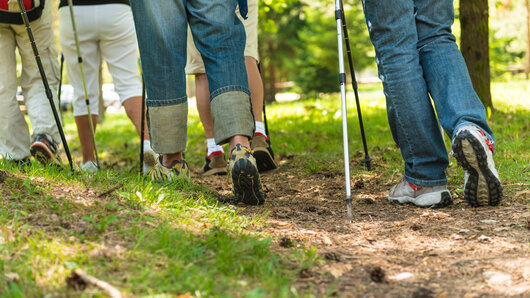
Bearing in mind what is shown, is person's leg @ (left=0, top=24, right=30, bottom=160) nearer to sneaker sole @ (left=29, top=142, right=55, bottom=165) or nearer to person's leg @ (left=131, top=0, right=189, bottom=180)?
sneaker sole @ (left=29, top=142, right=55, bottom=165)

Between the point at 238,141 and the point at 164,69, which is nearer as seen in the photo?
the point at 238,141

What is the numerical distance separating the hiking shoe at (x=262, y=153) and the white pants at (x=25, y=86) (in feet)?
5.64

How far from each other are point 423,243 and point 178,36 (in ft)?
5.57

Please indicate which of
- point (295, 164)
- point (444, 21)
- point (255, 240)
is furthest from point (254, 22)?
point (255, 240)

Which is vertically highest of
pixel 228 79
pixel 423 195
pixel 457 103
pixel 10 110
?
pixel 228 79

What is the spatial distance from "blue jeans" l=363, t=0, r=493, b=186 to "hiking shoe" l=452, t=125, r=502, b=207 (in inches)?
9.5

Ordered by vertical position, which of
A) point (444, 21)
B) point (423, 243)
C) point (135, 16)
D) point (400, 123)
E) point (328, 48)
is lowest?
point (328, 48)

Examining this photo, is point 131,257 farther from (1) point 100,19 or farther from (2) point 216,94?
(1) point 100,19

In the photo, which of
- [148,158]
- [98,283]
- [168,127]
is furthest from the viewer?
[148,158]

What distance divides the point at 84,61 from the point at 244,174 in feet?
8.32

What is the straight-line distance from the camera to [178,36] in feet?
9.30

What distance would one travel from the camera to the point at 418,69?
9.13 ft

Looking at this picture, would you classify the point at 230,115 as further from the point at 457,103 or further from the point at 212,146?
the point at 212,146

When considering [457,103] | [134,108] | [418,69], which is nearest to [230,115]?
[418,69]
